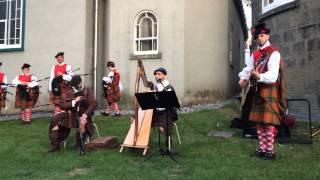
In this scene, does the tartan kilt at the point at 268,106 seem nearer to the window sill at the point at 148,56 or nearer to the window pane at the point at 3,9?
the window sill at the point at 148,56

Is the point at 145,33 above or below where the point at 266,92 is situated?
above

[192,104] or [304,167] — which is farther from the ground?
[192,104]

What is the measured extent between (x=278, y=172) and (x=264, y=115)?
102 centimetres

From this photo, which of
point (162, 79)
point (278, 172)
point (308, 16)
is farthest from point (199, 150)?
point (308, 16)

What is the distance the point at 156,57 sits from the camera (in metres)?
15.3

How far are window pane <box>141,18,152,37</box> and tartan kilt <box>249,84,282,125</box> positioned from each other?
8.62m

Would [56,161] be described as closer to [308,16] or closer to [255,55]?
[255,55]

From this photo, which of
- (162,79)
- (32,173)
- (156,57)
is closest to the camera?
(32,173)

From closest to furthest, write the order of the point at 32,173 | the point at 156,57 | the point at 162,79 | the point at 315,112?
the point at 32,173 < the point at 162,79 < the point at 315,112 < the point at 156,57

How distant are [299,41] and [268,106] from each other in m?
5.39

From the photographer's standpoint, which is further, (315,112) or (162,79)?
(315,112)

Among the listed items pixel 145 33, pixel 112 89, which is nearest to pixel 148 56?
pixel 145 33

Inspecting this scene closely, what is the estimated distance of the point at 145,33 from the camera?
15797 millimetres

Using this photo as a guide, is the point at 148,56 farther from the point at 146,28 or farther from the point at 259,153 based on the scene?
the point at 259,153
